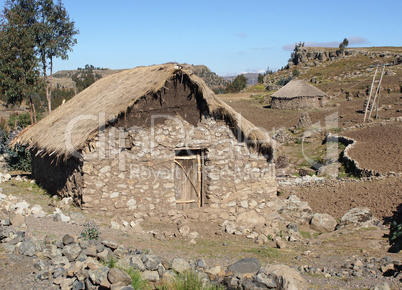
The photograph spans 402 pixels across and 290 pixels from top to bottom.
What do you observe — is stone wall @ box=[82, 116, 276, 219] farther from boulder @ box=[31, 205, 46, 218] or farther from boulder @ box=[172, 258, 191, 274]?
boulder @ box=[172, 258, 191, 274]

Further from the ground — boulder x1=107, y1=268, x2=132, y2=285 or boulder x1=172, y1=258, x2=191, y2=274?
boulder x1=107, y1=268, x2=132, y2=285

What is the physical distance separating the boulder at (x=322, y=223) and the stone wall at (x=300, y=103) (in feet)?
90.6

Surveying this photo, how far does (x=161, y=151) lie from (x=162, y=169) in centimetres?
43

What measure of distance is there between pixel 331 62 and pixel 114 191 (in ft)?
218

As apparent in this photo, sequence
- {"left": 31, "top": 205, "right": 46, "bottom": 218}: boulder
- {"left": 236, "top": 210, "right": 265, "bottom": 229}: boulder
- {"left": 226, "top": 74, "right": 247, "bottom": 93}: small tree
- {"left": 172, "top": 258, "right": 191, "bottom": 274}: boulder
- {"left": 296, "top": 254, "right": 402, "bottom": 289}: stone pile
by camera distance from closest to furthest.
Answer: {"left": 172, "top": 258, "right": 191, "bottom": 274}: boulder < {"left": 296, "top": 254, "right": 402, "bottom": 289}: stone pile < {"left": 31, "top": 205, "right": 46, "bottom": 218}: boulder < {"left": 236, "top": 210, "right": 265, "bottom": 229}: boulder < {"left": 226, "top": 74, "right": 247, "bottom": 93}: small tree

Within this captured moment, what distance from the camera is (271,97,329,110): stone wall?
36688mm

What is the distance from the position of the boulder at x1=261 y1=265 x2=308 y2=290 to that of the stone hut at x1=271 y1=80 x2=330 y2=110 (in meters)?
32.7

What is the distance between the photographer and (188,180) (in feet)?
32.1

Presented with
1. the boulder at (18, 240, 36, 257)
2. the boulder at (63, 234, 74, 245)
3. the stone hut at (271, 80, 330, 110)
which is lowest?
the boulder at (63, 234, 74, 245)

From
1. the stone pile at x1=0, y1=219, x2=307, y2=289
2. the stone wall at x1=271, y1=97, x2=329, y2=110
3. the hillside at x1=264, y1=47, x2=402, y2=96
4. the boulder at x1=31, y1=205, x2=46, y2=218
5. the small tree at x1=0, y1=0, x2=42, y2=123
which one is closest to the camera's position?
the stone pile at x1=0, y1=219, x2=307, y2=289

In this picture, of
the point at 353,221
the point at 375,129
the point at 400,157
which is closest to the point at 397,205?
the point at 353,221

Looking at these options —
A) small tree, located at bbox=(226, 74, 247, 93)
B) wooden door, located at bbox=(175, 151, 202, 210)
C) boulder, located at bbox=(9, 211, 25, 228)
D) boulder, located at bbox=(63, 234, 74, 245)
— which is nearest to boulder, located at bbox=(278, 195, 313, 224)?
wooden door, located at bbox=(175, 151, 202, 210)

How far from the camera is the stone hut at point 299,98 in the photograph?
36719 millimetres

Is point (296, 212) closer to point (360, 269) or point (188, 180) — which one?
point (188, 180)
